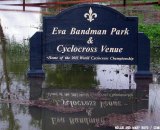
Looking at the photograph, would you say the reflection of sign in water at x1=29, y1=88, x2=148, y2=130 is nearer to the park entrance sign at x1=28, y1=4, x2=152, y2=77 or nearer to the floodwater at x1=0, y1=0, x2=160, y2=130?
the floodwater at x1=0, y1=0, x2=160, y2=130

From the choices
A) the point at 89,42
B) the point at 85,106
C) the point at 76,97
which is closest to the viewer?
the point at 85,106

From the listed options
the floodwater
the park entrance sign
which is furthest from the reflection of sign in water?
the park entrance sign

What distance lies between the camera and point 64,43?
1061cm

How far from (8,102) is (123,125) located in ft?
7.29

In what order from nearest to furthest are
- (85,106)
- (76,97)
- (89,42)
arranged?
(85,106) < (76,97) < (89,42)

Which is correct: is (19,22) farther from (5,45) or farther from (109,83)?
(109,83)

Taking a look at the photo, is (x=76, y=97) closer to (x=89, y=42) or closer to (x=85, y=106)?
(x=85, y=106)

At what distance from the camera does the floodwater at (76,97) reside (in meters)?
7.80

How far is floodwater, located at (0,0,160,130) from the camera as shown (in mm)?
7805

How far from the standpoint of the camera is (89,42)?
10586 mm

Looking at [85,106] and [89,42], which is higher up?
[89,42]

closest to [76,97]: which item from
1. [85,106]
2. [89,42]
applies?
[85,106]

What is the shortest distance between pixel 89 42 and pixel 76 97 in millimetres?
1697

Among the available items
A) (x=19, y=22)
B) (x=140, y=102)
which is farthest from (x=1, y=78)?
(x=19, y=22)
